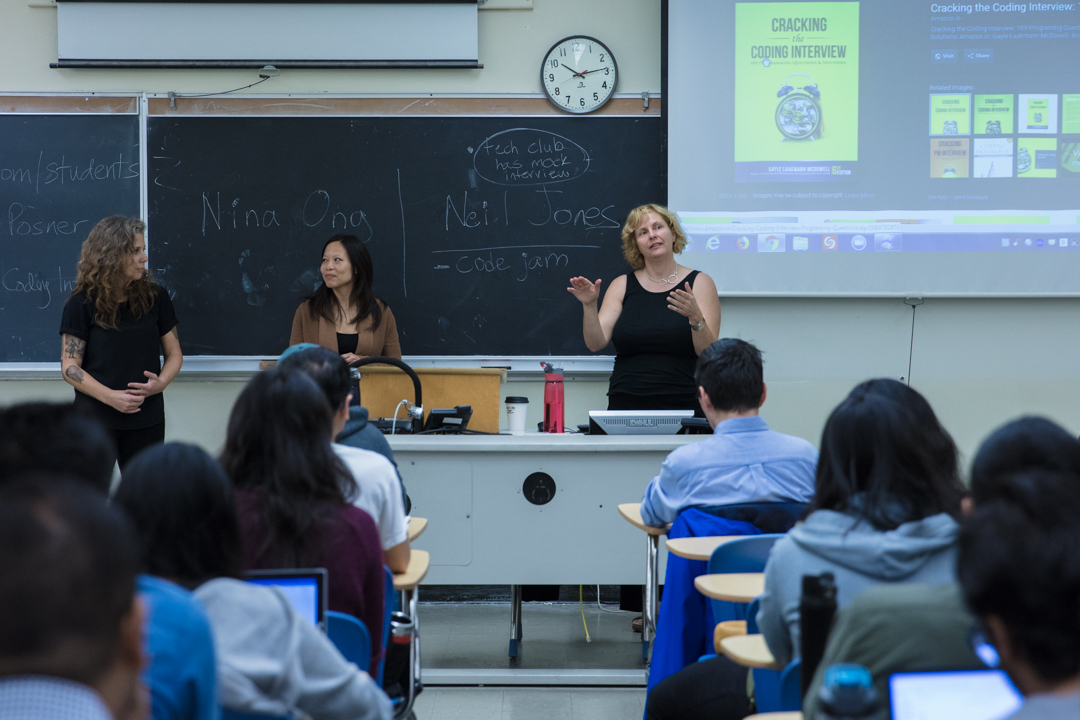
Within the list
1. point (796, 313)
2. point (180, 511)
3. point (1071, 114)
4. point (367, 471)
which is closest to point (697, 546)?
point (367, 471)

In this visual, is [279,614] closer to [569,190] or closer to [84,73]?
[569,190]

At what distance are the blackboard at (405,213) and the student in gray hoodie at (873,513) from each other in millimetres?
2878

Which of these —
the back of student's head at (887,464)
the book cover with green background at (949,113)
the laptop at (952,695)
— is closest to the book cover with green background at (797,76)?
the book cover with green background at (949,113)

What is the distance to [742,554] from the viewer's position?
185 centimetres

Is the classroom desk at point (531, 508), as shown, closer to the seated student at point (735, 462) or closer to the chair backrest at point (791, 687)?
the seated student at point (735, 462)

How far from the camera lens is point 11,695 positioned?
1.88 feet

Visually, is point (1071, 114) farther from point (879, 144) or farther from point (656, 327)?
point (656, 327)

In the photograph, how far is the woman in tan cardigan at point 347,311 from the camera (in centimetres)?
383

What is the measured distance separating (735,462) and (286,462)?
109cm

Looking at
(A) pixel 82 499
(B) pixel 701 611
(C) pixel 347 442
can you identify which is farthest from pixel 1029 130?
(A) pixel 82 499

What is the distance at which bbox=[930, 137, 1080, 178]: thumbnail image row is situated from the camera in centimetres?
405

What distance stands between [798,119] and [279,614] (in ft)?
11.9

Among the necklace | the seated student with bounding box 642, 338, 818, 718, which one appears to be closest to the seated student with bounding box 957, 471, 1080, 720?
the seated student with bounding box 642, 338, 818, 718

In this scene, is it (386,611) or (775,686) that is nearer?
(775,686)
